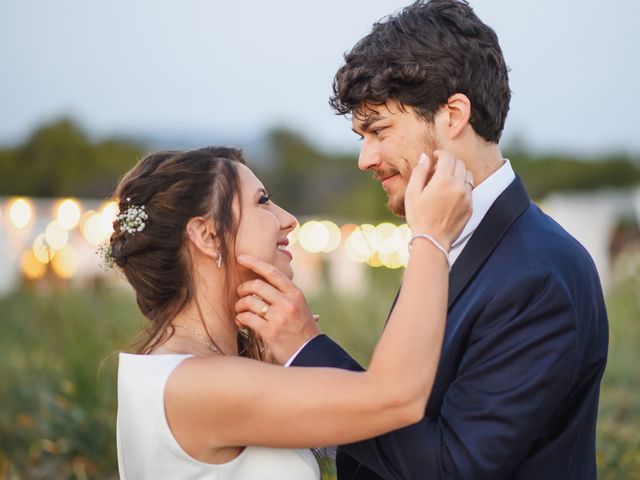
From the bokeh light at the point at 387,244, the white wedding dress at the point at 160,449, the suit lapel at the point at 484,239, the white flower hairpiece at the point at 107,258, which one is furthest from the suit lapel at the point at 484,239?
the bokeh light at the point at 387,244

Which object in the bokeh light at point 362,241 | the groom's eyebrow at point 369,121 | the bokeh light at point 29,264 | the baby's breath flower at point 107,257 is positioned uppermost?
the groom's eyebrow at point 369,121

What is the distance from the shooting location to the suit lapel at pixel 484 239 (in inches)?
129

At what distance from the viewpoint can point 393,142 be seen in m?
3.56

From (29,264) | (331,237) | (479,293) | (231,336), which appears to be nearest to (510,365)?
(479,293)

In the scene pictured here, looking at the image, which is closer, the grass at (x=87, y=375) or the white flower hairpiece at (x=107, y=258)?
the white flower hairpiece at (x=107, y=258)

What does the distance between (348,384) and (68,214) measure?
15647 millimetres

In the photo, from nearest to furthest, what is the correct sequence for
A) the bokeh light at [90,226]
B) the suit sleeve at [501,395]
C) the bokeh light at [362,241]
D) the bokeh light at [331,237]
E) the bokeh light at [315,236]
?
the suit sleeve at [501,395] < the bokeh light at [90,226] < the bokeh light at [362,241] < the bokeh light at [315,236] < the bokeh light at [331,237]

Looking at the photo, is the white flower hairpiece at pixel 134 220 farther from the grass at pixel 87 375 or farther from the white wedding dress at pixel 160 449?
the grass at pixel 87 375

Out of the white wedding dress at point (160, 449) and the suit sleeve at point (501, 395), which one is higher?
the suit sleeve at point (501, 395)

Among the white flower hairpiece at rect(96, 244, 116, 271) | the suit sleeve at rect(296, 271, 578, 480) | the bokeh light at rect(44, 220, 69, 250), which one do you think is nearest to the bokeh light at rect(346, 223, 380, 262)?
the bokeh light at rect(44, 220, 69, 250)

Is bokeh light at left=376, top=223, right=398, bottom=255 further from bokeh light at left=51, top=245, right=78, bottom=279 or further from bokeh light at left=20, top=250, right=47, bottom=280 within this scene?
bokeh light at left=20, top=250, right=47, bottom=280

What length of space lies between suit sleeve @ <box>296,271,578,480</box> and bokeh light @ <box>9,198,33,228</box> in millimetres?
17710

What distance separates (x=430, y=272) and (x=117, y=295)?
11.0 metres

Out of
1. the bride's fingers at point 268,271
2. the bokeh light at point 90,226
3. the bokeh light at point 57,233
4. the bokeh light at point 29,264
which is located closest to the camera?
the bride's fingers at point 268,271
